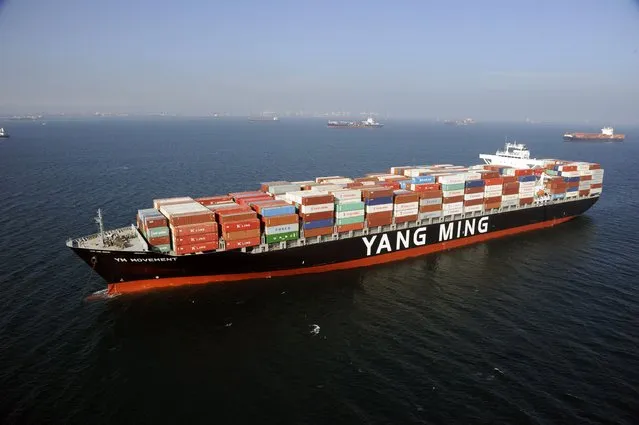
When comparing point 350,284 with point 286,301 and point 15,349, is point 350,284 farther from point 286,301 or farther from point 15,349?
point 15,349

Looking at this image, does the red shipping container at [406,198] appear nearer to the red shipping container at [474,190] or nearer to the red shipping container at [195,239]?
the red shipping container at [474,190]

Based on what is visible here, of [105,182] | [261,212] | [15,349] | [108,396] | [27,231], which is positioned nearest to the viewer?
[108,396]

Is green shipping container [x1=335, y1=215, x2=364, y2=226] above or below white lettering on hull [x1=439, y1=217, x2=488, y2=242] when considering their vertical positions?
above

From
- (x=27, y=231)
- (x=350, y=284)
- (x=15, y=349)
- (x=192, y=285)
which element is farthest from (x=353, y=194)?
(x=27, y=231)

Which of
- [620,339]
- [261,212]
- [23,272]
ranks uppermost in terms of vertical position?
[261,212]

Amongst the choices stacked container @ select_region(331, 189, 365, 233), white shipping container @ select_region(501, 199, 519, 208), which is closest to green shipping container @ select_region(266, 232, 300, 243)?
stacked container @ select_region(331, 189, 365, 233)

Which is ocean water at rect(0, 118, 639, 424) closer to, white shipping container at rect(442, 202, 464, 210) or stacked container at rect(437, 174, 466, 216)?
stacked container at rect(437, 174, 466, 216)
